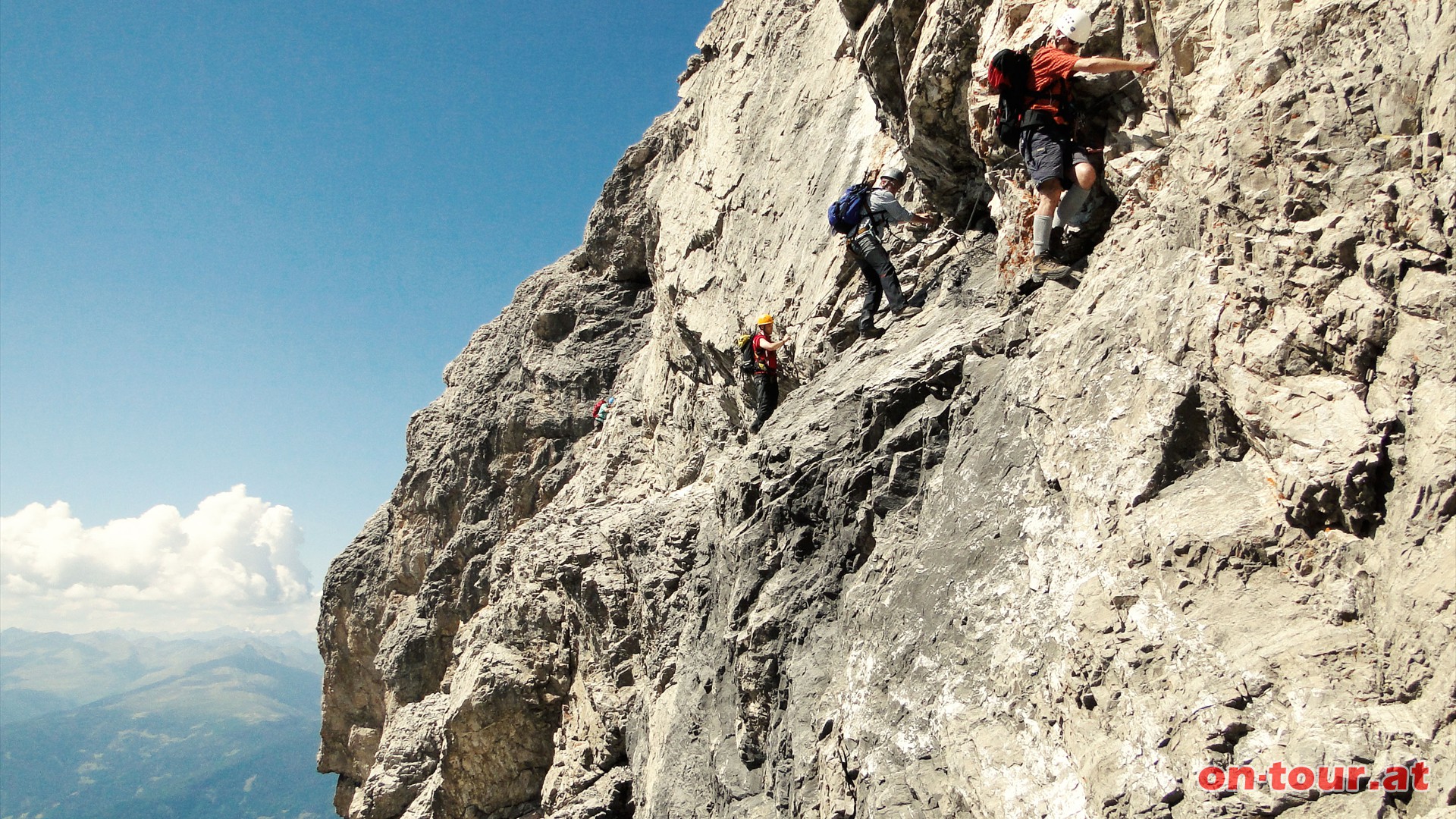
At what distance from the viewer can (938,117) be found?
30.5 ft

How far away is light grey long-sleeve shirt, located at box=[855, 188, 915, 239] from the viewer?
33.4 feet

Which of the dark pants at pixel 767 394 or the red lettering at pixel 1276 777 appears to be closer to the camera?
the red lettering at pixel 1276 777

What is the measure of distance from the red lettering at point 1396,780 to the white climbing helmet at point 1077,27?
599 centimetres

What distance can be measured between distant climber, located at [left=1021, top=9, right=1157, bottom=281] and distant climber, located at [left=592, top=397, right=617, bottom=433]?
54.3ft

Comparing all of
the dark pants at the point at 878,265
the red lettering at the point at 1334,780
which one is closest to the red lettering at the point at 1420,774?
the red lettering at the point at 1334,780

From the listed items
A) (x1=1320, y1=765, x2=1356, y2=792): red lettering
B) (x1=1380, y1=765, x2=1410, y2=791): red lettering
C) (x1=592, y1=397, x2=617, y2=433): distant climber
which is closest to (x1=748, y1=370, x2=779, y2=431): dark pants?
(x1=1320, y1=765, x2=1356, y2=792): red lettering

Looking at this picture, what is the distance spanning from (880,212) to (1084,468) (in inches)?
219

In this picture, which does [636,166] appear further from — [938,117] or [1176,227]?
[1176,227]

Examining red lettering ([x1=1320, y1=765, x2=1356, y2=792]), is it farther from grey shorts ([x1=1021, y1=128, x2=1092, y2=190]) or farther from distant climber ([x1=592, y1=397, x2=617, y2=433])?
distant climber ([x1=592, y1=397, x2=617, y2=433])

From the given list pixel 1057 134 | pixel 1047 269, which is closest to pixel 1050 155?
pixel 1057 134

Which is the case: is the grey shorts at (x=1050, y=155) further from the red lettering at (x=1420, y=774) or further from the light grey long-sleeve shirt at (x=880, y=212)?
the red lettering at (x=1420, y=774)

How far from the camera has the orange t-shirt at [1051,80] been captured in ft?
22.2

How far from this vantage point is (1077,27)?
6816mm

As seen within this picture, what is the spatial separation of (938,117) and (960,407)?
3871 millimetres
